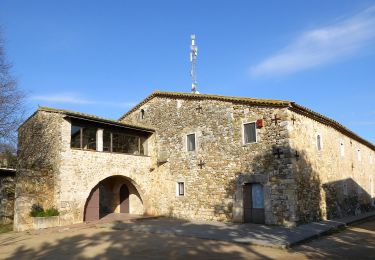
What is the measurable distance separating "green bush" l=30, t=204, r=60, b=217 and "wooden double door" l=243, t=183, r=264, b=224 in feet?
26.3

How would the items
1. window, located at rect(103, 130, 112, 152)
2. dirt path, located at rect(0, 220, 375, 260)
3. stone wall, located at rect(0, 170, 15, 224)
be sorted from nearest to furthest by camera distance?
dirt path, located at rect(0, 220, 375, 260) → stone wall, located at rect(0, 170, 15, 224) → window, located at rect(103, 130, 112, 152)

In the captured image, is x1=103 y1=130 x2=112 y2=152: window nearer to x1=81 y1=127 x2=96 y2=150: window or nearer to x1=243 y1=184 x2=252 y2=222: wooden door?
x1=81 y1=127 x2=96 y2=150: window

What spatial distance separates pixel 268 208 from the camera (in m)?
13.8

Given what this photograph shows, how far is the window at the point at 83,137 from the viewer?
15.9 meters

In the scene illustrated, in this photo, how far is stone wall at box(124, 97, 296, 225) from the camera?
1368 cm

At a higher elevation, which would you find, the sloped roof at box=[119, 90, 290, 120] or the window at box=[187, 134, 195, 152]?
the sloped roof at box=[119, 90, 290, 120]

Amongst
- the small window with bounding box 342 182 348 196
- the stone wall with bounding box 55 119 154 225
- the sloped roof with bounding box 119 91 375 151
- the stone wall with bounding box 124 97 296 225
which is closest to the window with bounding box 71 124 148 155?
the stone wall with bounding box 55 119 154 225

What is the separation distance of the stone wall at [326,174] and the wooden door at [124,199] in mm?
10467

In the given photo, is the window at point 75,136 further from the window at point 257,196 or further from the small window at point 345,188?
the small window at point 345,188

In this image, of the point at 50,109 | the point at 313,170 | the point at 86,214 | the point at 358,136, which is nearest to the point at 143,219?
the point at 86,214

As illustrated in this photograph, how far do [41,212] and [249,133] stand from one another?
945 cm

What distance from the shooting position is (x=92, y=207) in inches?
643

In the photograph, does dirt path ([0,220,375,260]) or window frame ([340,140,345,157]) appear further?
window frame ([340,140,345,157])

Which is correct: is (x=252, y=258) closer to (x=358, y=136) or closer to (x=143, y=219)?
(x=143, y=219)
